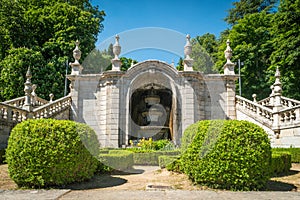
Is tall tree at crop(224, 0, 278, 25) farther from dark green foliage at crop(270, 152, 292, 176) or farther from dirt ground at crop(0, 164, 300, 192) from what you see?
dirt ground at crop(0, 164, 300, 192)

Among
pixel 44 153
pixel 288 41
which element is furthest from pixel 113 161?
pixel 288 41

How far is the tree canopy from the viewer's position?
923 inches

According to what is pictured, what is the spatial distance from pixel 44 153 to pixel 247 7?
36.4 metres

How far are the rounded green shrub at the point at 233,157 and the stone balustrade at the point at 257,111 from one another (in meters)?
8.44

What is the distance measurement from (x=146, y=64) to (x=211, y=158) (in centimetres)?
1076

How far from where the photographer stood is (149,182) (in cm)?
696

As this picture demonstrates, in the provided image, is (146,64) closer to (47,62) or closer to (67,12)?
(47,62)

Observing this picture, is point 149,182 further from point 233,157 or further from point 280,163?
point 280,163

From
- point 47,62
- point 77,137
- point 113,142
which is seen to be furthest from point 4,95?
point 77,137

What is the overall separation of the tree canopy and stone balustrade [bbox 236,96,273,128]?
1665 centimetres

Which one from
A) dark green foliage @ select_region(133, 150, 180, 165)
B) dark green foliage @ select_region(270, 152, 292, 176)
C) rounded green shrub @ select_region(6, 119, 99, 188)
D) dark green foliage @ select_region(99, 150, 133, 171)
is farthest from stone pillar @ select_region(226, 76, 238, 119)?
rounded green shrub @ select_region(6, 119, 99, 188)

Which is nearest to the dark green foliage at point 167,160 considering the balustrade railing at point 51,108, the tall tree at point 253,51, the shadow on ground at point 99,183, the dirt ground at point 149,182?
the dirt ground at point 149,182

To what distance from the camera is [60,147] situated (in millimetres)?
6082

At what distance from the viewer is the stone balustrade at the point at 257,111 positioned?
1402 cm
